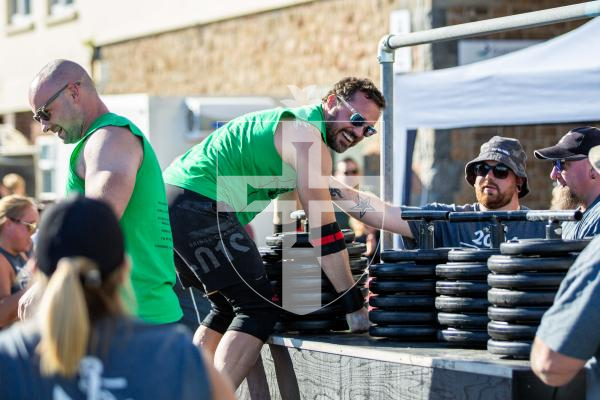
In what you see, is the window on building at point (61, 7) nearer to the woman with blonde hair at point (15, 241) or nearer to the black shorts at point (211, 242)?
the woman with blonde hair at point (15, 241)

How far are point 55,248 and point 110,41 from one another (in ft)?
61.6

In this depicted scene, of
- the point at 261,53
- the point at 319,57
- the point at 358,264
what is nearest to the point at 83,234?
the point at 358,264

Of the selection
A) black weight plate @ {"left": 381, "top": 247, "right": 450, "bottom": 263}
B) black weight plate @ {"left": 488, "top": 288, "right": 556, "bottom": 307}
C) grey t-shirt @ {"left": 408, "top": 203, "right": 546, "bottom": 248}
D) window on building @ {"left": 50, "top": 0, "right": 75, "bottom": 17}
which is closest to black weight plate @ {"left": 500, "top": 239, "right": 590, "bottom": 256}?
black weight plate @ {"left": 488, "top": 288, "right": 556, "bottom": 307}

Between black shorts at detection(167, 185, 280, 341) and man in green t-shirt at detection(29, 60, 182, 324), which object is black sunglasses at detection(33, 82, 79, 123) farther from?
black shorts at detection(167, 185, 280, 341)

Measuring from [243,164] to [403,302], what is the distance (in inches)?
39.0

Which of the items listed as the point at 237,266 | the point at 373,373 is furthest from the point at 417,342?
the point at 237,266

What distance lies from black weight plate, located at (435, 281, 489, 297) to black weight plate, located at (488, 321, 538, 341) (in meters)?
0.31

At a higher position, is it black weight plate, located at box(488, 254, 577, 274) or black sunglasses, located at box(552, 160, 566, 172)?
black sunglasses, located at box(552, 160, 566, 172)

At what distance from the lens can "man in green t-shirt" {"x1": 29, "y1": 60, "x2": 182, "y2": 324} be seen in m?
4.24

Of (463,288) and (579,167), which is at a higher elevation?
(579,167)

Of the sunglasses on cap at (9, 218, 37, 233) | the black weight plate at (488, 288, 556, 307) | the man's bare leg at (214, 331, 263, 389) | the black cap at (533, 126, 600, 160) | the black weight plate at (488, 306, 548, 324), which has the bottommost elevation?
the man's bare leg at (214, 331, 263, 389)

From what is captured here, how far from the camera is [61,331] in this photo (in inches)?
96.5

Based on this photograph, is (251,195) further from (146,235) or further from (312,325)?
(146,235)

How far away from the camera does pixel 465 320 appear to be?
15.2 feet
